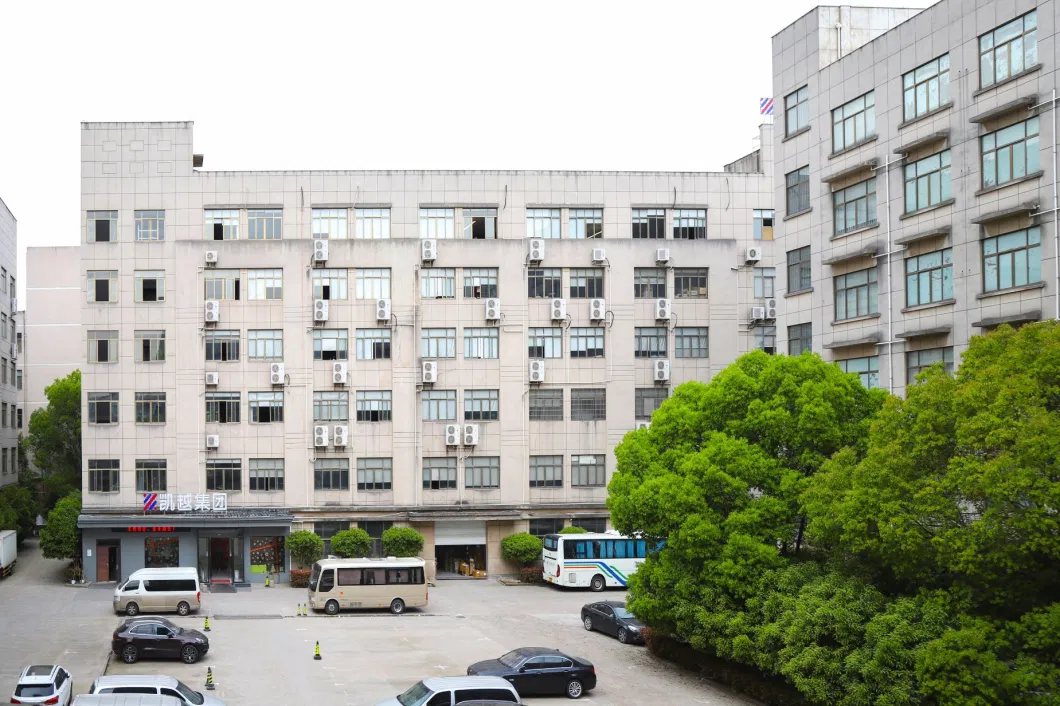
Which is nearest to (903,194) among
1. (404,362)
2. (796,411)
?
(796,411)

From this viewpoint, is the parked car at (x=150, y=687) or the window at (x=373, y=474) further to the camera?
the window at (x=373, y=474)

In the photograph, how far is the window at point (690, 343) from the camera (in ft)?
182

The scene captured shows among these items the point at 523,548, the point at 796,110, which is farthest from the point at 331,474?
the point at 796,110

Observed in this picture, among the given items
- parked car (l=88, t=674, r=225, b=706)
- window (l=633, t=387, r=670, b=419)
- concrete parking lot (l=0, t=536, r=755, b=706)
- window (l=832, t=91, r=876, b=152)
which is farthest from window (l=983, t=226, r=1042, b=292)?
window (l=633, t=387, r=670, b=419)

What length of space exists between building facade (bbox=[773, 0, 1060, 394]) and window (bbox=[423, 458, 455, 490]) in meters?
19.3

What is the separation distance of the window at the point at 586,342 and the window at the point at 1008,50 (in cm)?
2608

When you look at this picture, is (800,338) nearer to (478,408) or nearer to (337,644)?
(478,408)

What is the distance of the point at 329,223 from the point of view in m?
54.1

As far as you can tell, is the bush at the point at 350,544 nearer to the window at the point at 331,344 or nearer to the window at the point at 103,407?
the window at the point at 331,344

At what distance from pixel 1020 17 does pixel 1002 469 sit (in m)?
15.2

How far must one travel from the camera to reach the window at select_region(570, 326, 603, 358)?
180 feet

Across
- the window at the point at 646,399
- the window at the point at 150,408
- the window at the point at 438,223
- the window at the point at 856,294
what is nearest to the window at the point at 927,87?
the window at the point at 856,294

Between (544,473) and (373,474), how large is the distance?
27.5 ft

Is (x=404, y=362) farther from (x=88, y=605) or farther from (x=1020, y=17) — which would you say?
(x=1020, y=17)
